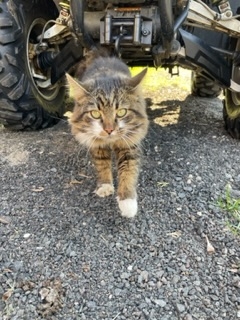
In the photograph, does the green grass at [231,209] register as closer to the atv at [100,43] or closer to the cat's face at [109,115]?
the cat's face at [109,115]

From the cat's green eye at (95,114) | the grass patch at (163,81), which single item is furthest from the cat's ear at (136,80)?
the grass patch at (163,81)

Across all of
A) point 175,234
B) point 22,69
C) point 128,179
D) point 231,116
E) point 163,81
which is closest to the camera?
point 175,234

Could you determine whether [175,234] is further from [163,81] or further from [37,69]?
[163,81]

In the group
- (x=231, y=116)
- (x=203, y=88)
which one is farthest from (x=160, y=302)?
(x=203, y=88)

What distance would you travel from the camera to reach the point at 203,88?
4.59 metres

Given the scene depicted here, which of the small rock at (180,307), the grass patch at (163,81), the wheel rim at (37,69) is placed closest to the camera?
the small rock at (180,307)

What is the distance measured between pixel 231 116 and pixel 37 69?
162cm

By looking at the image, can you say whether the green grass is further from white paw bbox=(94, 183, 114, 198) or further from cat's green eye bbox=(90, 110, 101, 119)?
cat's green eye bbox=(90, 110, 101, 119)

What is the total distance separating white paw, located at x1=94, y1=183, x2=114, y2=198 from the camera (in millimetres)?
2582

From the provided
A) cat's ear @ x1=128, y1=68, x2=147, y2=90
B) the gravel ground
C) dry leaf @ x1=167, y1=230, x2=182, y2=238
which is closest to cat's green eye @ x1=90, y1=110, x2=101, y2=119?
cat's ear @ x1=128, y1=68, x2=147, y2=90

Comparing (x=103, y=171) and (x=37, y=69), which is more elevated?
(x=37, y=69)

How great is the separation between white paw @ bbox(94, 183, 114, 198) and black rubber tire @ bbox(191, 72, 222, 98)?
7.70 ft

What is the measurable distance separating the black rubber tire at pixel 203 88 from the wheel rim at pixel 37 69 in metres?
1.63

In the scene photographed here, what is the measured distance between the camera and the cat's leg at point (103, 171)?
102 inches
